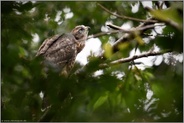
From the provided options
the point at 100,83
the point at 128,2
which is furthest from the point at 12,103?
the point at 128,2

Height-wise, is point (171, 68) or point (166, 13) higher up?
point (166, 13)

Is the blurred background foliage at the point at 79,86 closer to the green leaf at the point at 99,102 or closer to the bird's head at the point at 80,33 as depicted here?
the green leaf at the point at 99,102

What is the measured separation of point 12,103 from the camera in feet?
5.99

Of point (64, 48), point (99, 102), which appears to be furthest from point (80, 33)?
point (99, 102)

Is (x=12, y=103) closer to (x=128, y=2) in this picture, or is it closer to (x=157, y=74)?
(x=157, y=74)

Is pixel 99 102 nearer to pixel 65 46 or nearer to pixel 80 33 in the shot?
pixel 65 46

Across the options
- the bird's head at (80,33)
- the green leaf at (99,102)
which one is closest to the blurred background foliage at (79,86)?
the green leaf at (99,102)

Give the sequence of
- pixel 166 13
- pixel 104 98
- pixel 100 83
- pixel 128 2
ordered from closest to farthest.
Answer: pixel 166 13
pixel 100 83
pixel 104 98
pixel 128 2

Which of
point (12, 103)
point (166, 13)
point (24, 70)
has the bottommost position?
point (12, 103)

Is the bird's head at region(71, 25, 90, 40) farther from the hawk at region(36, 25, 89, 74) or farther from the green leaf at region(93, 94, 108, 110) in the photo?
the green leaf at region(93, 94, 108, 110)

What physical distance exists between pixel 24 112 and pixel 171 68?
71 cm

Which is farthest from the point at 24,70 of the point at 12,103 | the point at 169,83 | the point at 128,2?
the point at 128,2

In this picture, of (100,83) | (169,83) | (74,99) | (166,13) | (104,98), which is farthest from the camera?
(104,98)

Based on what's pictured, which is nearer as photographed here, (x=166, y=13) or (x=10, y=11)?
(x=166, y=13)
